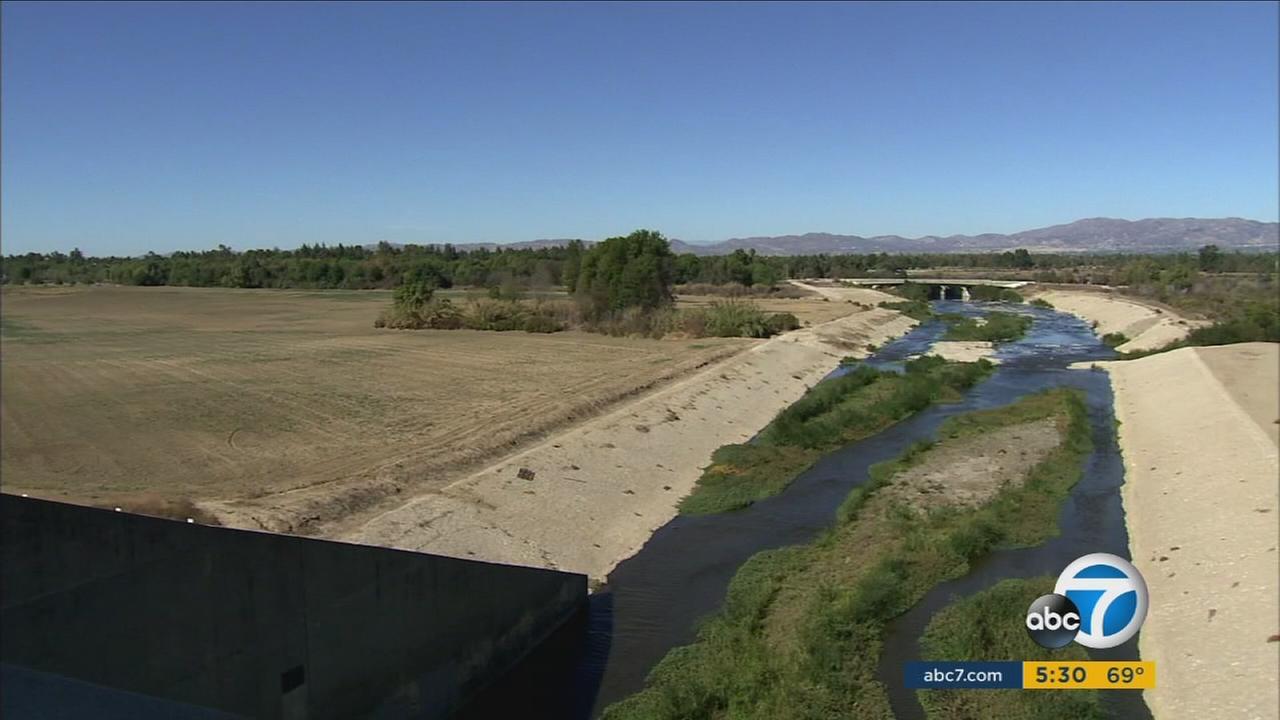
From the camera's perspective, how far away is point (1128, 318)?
72.8 meters

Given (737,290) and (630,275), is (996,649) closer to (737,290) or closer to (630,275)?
(630,275)

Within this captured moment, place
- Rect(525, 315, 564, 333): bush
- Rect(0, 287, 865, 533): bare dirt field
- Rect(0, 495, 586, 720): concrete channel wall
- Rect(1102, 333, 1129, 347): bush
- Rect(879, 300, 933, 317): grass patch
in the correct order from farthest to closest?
Rect(879, 300, 933, 317): grass patch → Rect(525, 315, 564, 333): bush → Rect(1102, 333, 1129, 347): bush → Rect(0, 287, 865, 533): bare dirt field → Rect(0, 495, 586, 720): concrete channel wall

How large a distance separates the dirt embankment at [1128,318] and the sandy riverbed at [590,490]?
3215 cm

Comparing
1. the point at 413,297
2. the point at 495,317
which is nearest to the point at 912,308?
the point at 495,317

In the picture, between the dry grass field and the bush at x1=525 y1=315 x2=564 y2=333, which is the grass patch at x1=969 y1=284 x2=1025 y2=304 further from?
the bush at x1=525 y1=315 x2=564 y2=333

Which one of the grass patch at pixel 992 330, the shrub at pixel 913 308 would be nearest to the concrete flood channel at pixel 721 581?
the grass patch at pixel 992 330

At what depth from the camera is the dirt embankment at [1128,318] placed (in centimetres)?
5644

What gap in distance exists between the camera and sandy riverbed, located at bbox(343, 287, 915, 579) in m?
17.9

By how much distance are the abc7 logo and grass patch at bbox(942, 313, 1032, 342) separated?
56045 millimetres

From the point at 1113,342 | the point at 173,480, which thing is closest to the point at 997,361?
the point at 1113,342

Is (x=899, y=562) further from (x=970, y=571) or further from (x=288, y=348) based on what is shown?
(x=288, y=348)

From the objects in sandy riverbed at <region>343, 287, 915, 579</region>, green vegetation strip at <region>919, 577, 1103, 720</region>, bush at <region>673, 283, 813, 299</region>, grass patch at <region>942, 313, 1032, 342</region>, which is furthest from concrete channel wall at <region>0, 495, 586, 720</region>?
bush at <region>673, 283, 813, 299</region>

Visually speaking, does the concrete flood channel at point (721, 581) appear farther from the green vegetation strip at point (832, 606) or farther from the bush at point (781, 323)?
the bush at point (781, 323)

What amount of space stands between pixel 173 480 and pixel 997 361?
47109 mm
